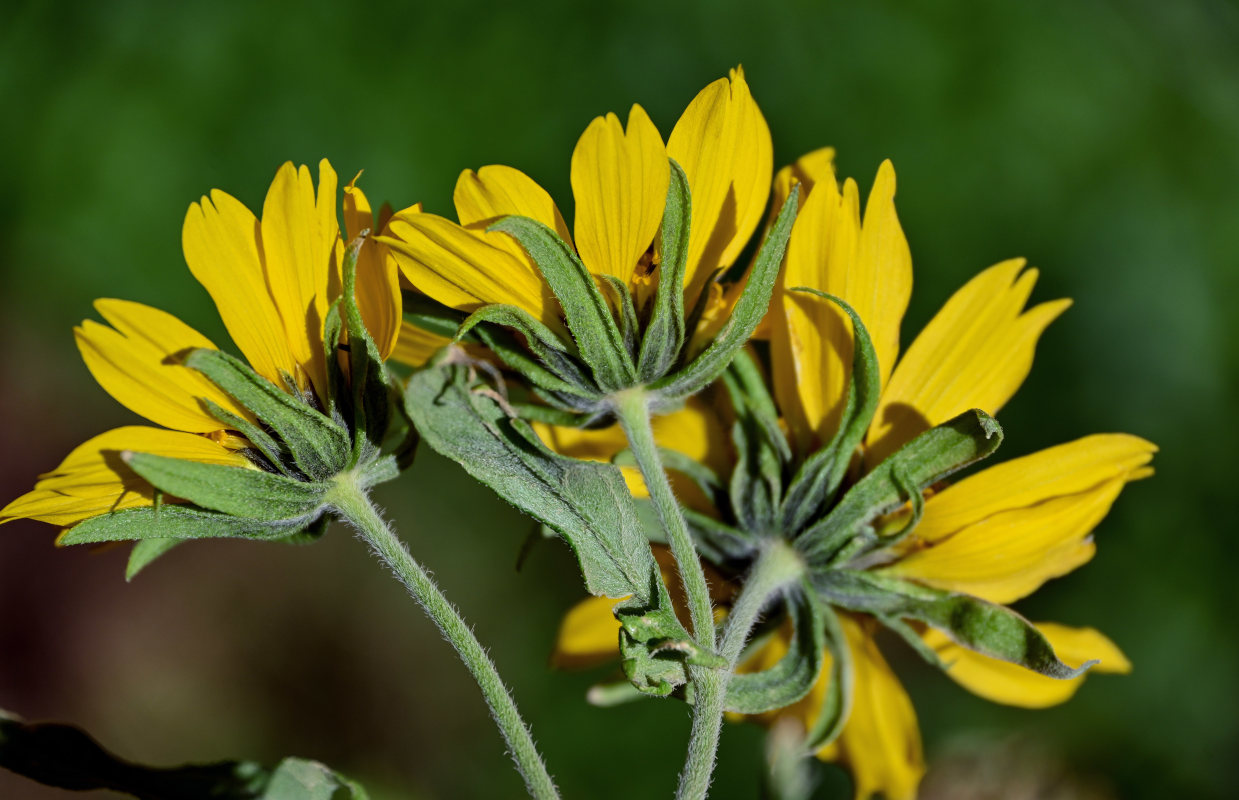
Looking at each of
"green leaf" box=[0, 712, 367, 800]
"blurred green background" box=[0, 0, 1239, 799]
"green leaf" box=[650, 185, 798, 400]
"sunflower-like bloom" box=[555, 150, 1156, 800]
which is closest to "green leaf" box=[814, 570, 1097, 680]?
"sunflower-like bloom" box=[555, 150, 1156, 800]

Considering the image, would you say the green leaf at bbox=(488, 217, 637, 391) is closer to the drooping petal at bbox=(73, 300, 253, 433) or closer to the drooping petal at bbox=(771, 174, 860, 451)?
the drooping petal at bbox=(771, 174, 860, 451)

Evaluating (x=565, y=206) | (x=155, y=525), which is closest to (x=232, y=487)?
(x=155, y=525)

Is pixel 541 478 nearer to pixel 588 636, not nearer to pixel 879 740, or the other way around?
pixel 588 636

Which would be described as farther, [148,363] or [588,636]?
[588,636]

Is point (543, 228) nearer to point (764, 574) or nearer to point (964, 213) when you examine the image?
point (764, 574)

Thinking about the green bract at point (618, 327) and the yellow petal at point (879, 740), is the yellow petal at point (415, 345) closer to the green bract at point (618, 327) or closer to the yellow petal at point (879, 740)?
the green bract at point (618, 327)

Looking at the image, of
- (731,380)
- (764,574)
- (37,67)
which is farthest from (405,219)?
(37,67)

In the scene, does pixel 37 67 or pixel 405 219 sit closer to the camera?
pixel 405 219

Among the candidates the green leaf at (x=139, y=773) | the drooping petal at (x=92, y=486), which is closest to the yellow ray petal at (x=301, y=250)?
the drooping petal at (x=92, y=486)
